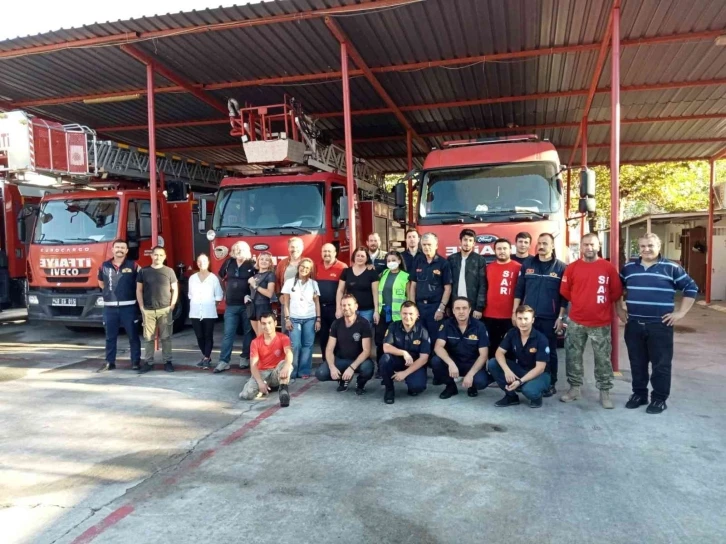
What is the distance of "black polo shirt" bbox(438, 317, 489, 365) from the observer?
17.2 ft

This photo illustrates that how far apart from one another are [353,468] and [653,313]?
9.61ft

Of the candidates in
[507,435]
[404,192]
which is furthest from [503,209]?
[507,435]

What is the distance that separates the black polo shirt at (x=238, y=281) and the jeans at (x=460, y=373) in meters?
2.50

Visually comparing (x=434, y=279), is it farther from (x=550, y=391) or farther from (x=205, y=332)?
(x=205, y=332)

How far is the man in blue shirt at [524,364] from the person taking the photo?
16.0 feet

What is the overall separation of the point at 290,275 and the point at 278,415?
1.98 meters

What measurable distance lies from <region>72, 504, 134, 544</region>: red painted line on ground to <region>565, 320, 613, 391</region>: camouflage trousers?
12.8 ft

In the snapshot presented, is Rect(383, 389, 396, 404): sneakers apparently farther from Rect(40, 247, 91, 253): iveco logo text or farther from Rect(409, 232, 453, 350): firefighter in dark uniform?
Rect(40, 247, 91, 253): iveco logo text

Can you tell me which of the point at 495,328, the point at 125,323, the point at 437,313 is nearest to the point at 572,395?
the point at 495,328

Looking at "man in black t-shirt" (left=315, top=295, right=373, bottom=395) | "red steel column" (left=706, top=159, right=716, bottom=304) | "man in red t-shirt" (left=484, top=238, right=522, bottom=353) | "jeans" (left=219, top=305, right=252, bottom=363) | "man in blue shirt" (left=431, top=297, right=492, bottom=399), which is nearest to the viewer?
"man in blue shirt" (left=431, top=297, right=492, bottom=399)

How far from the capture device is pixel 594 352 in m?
4.95

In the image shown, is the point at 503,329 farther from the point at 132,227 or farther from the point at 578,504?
the point at 132,227

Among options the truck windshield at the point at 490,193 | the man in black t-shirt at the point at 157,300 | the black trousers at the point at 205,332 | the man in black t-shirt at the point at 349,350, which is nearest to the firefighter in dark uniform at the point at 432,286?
the man in black t-shirt at the point at 349,350

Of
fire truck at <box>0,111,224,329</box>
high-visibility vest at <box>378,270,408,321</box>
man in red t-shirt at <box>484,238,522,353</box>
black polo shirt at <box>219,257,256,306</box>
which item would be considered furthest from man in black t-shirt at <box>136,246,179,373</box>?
man in red t-shirt at <box>484,238,522,353</box>
